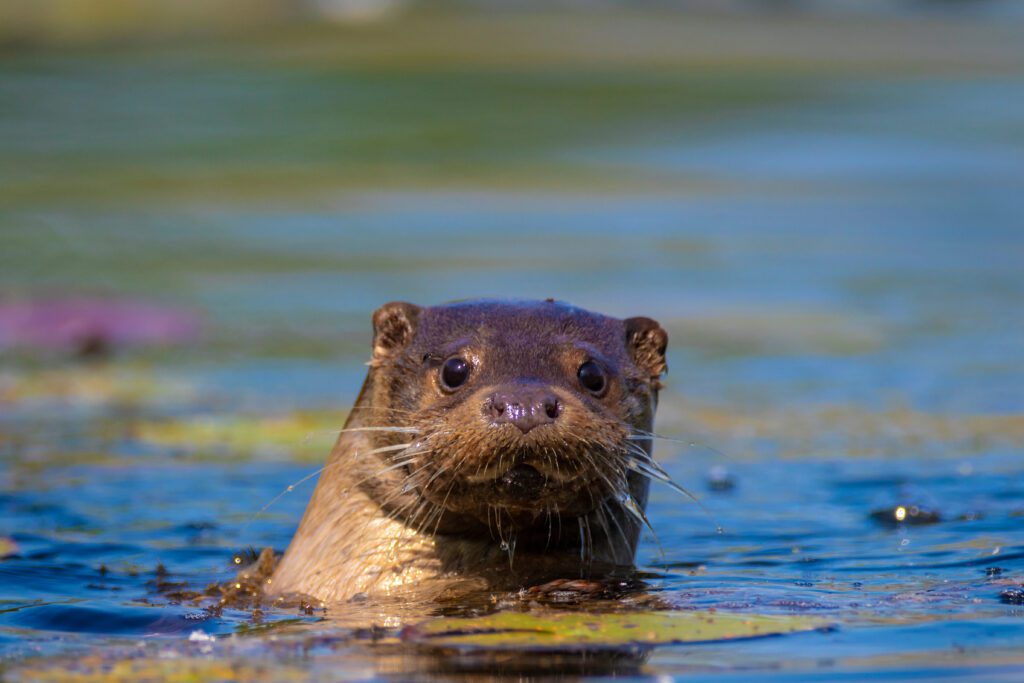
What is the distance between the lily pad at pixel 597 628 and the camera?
15.8 ft

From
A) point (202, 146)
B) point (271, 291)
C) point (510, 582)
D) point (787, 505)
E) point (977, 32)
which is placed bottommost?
point (510, 582)

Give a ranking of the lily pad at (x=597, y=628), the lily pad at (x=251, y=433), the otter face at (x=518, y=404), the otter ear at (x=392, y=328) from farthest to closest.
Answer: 1. the lily pad at (x=251, y=433)
2. the otter ear at (x=392, y=328)
3. the otter face at (x=518, y=404)
4. the lily pad at (x=597, y=628)

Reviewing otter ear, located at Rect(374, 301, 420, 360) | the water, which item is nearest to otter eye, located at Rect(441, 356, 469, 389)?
otter ear, located at Rect(374, 301, 420, 360)

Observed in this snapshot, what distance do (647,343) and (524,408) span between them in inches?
44.3

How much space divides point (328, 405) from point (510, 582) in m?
4.60

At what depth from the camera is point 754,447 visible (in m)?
9.05

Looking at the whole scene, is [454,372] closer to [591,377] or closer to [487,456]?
[591,377]

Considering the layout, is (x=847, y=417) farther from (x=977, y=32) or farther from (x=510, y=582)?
(x=977, y=32)

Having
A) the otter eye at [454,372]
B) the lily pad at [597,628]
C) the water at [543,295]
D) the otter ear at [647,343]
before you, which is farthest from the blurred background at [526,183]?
the lily pad at [597,628]

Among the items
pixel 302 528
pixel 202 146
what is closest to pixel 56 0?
pixel 202 146

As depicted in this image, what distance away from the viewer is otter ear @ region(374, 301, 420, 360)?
5.82 meters

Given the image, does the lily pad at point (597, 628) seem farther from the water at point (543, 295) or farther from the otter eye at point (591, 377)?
the otter eye at point (591, 377)

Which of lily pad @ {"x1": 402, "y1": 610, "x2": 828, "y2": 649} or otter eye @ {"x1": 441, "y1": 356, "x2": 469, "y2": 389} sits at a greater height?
otter eye @ {"x1": 441, "y1": 356, "x2": 469, "y2": 389}

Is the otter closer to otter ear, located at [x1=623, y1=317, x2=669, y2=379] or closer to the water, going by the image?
otter ear, located at [x1=623, y1=317, x2=669, y2=379]
